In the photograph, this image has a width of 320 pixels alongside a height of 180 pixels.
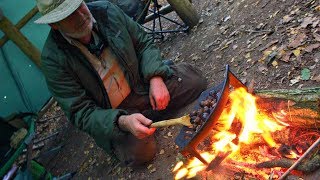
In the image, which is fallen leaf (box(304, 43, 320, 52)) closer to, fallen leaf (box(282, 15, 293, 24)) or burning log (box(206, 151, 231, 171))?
fallen leaf (box(282, 15, 293, 24))

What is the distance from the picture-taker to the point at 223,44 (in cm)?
580

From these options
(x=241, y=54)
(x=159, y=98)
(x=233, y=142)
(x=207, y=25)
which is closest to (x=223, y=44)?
(x=241, y=54)

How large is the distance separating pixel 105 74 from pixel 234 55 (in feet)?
6.87

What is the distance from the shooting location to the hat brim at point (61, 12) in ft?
12.4

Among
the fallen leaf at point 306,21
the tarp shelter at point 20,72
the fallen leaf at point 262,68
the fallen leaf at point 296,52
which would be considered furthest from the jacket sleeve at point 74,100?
the tarp shelter at point 20,72

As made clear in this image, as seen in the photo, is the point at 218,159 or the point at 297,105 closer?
the point at 297,105

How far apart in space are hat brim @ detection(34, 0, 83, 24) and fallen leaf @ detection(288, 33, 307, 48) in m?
2.79

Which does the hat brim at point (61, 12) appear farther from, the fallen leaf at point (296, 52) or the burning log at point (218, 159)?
the fallen leaf at point (296, 52)

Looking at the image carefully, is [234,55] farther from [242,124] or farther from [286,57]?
[242,124]

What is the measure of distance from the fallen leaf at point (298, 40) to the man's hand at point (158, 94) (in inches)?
70.4

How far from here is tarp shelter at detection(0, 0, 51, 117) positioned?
24.3ft

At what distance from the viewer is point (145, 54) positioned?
4879mm

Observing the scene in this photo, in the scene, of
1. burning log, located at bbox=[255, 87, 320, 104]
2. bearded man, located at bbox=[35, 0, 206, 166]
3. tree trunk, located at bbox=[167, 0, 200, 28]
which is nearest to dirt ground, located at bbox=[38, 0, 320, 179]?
tree trunk, located at bbox=[167, 0, 200, 28]

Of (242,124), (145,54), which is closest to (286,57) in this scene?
(242,124)
